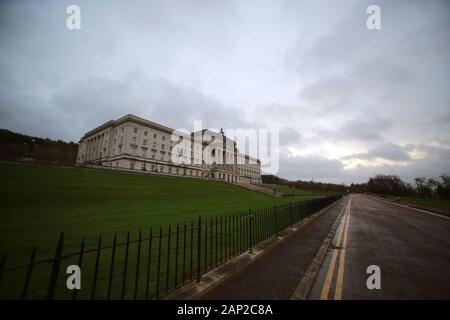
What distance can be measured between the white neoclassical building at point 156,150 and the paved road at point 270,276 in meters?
45.5

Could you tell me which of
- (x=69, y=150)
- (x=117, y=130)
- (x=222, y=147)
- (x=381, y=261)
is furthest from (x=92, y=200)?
(x=69, y=150)

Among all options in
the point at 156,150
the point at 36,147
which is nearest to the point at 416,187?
the point at 156,150

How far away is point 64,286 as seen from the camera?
466 cm

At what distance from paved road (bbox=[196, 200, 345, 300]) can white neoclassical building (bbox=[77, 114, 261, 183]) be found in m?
45.5

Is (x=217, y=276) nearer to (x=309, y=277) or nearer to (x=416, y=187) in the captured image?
(x=309, y=277)

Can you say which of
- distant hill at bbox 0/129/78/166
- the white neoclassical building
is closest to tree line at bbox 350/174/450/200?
the white neoclassical building

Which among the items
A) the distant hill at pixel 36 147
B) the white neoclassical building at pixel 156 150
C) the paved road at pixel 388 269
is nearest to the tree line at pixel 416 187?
the white neoclassical building at pixel 156 150

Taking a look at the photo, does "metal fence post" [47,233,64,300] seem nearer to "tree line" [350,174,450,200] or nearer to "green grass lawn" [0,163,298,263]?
"green grass lawn" [0,163,298,263]

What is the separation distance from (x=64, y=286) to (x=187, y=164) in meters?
75.2

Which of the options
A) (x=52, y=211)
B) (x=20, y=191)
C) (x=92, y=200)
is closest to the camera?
(x=52, y=211)

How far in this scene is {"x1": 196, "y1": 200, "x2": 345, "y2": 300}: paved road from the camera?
169 inches

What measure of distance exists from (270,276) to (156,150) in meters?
68.4
